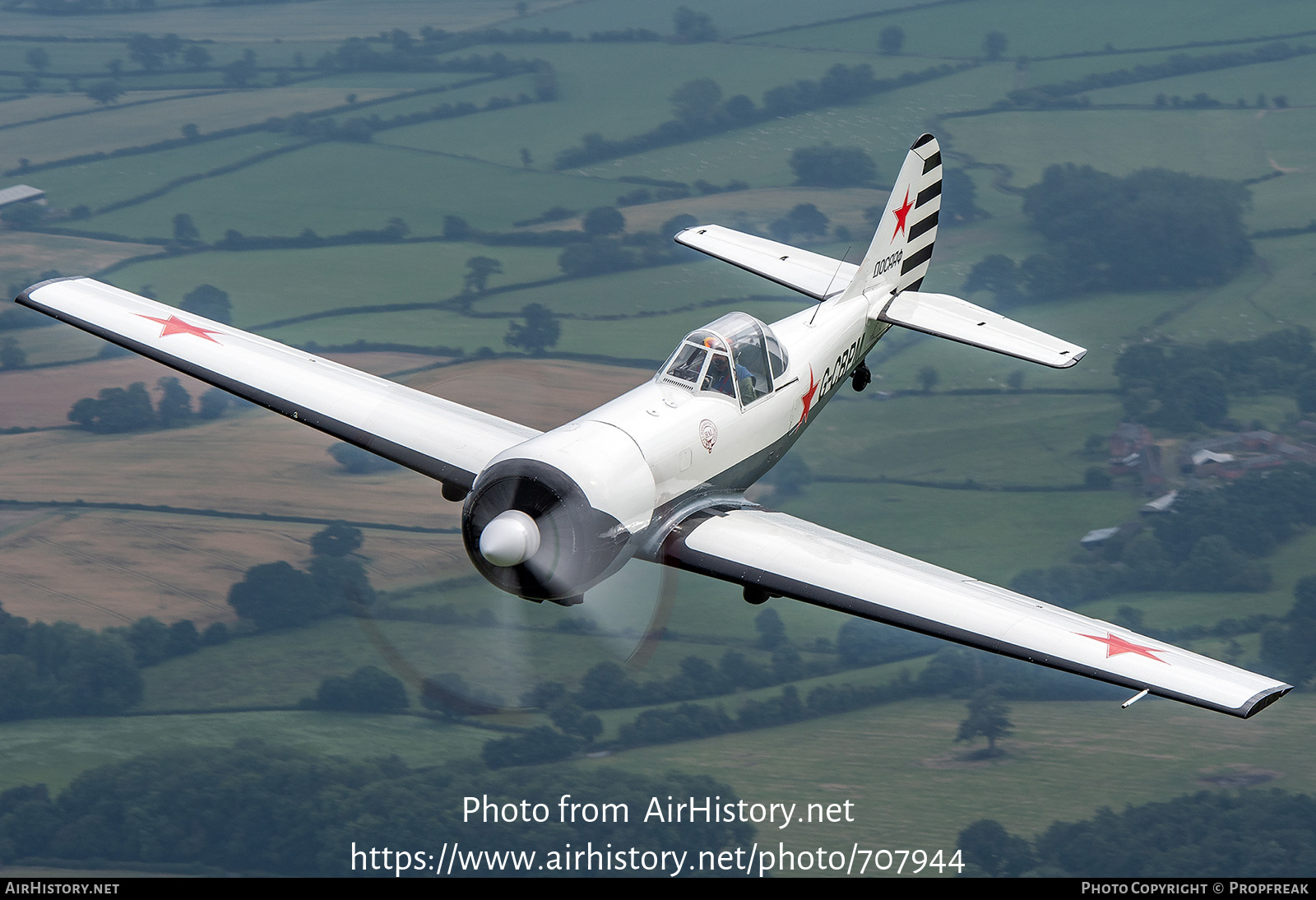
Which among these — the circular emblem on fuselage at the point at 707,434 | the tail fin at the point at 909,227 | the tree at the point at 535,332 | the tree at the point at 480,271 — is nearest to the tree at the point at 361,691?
the tree at the point at 535,332

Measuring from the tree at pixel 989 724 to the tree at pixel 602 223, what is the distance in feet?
285

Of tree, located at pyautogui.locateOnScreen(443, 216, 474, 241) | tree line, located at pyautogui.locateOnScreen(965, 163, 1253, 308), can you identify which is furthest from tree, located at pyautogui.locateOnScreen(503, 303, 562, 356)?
tree line, located at pyautogui.locateOnScreen(965, 163, 1253, 308)

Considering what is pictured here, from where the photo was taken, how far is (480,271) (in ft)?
544

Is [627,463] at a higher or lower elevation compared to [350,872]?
lower

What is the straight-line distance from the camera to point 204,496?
358ft

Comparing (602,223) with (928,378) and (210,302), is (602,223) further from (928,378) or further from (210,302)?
(928,378)

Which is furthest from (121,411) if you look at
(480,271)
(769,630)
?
(769,630)

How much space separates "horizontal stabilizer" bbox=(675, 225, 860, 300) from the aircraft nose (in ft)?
41.6

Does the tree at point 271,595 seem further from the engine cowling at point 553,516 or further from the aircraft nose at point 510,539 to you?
the aircraft nose at point 510,539

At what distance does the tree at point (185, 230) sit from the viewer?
17362cm

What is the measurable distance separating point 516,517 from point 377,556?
85.6 m

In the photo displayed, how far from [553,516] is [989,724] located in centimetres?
9940

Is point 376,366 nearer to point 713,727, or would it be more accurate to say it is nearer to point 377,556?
point 377,556
